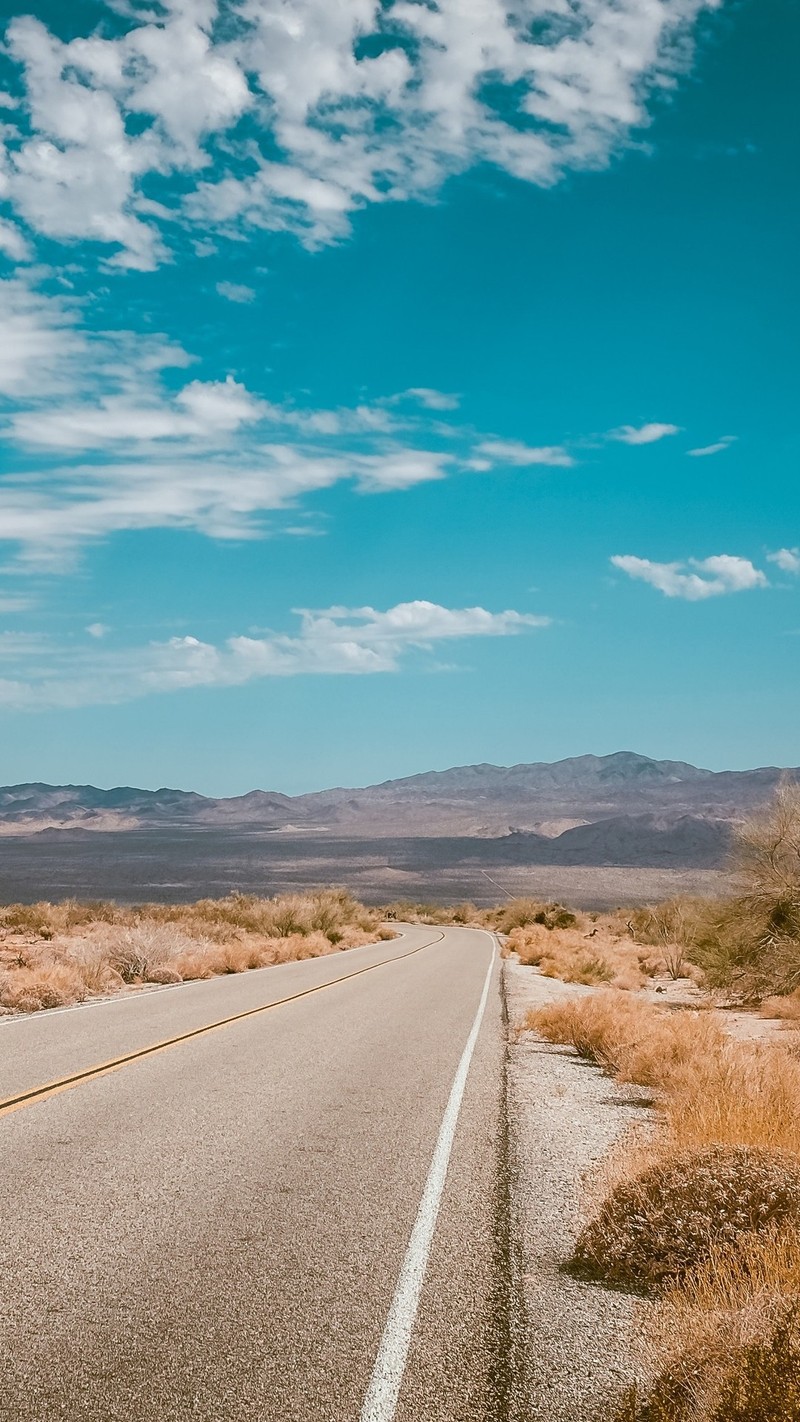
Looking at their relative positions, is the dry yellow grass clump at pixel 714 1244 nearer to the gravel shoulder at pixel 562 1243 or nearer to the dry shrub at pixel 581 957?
the gravel shoulder at pixel 562 1243

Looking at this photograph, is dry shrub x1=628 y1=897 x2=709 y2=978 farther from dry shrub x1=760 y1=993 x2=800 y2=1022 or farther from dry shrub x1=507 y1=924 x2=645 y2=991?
dry shrub x1=760 y1=993 x2=800 y2=1022

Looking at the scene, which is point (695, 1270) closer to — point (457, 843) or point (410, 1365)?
point (410, 1365)

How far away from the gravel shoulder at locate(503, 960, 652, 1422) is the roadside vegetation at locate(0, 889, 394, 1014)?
32.7 feet

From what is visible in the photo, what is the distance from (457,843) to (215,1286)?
500 feet

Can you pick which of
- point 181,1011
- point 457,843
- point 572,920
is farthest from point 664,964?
point 457,843

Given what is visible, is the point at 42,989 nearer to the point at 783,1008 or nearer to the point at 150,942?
the point at 150,942

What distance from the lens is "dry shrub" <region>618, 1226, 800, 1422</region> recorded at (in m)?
3.57

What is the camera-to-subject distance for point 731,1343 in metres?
→ 3.95

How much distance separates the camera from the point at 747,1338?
3.93 meters

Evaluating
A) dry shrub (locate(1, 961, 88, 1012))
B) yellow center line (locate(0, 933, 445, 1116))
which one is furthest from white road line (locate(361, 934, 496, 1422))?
dry shrub (locate(1, 961, 88, 1012))

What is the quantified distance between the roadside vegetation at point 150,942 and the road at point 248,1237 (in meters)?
7.40

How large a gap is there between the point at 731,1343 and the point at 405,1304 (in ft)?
5.31

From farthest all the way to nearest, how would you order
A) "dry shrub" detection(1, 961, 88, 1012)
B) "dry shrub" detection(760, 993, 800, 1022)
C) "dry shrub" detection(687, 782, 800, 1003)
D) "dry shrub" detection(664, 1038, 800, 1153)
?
"dry shrub" detection(687, 782, 800, 1003) → "dry shrub" detection(760, 993, 800, 1022) → "dry shrub" detection(1, 961, 88, 1012) → "dry shrub" detection(664, 1038, 800, 1153)

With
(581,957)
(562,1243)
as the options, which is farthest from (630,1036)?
(581,957)
